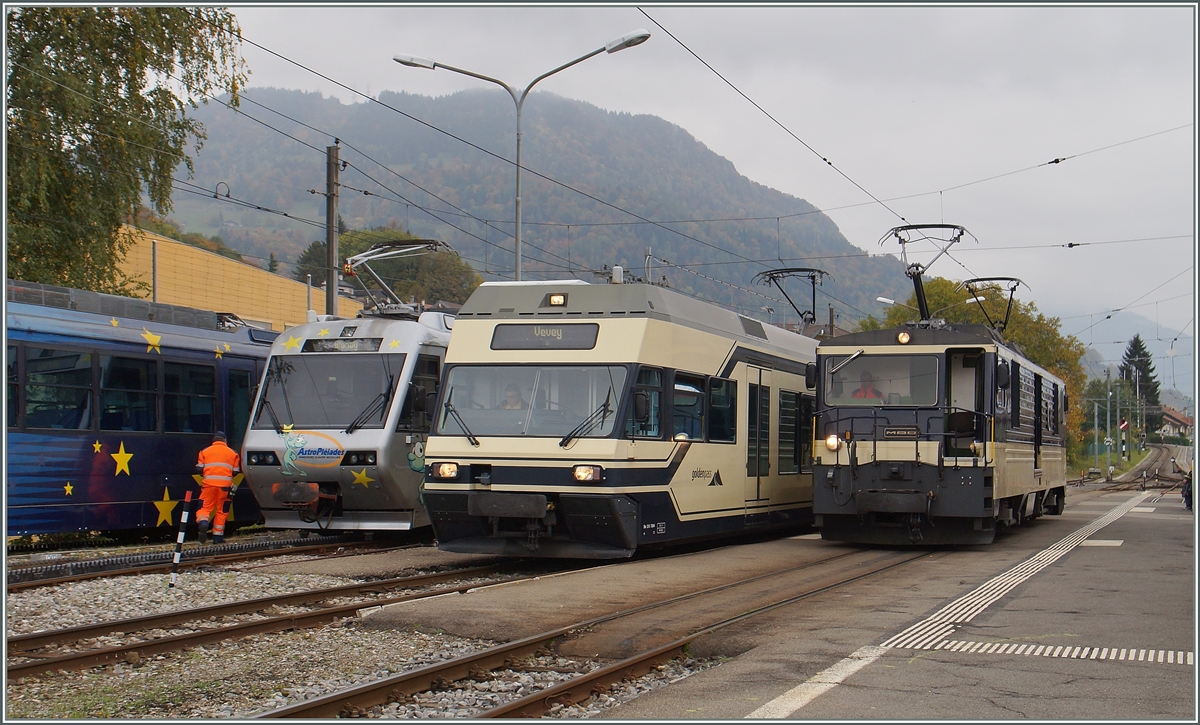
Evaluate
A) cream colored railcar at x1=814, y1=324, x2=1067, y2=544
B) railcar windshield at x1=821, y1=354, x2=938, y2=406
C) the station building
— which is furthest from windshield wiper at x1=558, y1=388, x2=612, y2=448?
the station building

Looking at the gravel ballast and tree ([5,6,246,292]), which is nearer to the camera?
the gravel ballast

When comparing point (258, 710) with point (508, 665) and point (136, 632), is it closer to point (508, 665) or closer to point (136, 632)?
point (508, 665)

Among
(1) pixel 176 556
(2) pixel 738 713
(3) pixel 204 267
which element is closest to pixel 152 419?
(1) pixel 176 556

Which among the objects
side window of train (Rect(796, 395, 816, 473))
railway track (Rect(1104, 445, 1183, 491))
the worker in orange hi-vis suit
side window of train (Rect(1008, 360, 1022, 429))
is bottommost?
railway track (Rect(1104, 445, 1183, 491))

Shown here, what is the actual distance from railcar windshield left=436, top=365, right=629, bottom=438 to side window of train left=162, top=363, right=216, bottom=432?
17.9 feet

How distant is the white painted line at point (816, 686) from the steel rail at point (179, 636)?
4.28 metres

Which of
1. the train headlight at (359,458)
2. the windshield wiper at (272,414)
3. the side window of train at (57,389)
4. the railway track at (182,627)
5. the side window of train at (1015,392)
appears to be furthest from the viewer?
the side window of train at (1015,392)

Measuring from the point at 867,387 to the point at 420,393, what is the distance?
641cm

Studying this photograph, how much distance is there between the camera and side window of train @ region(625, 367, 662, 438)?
13.0 metres

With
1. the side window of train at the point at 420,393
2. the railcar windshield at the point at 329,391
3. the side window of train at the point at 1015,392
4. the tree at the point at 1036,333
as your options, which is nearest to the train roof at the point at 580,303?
the side window of train at the point at 420,393

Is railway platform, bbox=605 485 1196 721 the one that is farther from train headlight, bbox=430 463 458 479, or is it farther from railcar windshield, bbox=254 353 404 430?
railcar windshield, bbox=254 353 404 430

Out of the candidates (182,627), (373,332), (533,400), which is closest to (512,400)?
(533,400)

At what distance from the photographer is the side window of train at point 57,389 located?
1444 cm

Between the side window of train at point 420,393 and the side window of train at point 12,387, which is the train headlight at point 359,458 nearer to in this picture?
the side window of train at point 420,393
